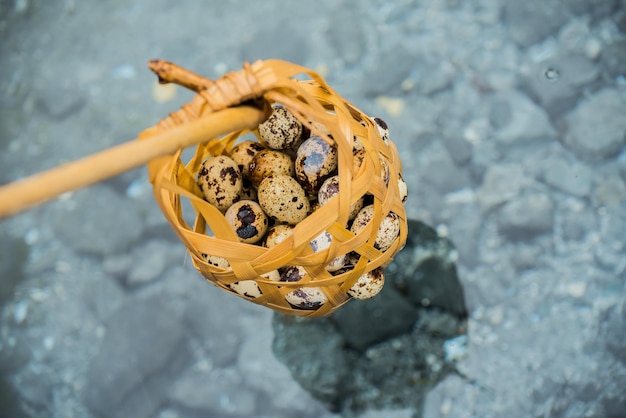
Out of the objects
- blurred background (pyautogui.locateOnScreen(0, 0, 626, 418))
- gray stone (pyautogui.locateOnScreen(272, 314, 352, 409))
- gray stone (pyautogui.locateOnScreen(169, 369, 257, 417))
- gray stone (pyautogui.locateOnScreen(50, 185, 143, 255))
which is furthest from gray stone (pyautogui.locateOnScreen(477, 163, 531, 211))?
gray stone (pyautogui.locateOnScreen(50, 185, 143, 255))

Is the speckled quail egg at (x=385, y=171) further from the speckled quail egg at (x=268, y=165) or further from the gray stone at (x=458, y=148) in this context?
the gray stone at (x=458, y=148)

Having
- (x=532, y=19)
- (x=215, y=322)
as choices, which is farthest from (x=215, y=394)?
(x=532, y=19)

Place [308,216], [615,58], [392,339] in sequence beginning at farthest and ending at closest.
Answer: [615,58] < [392,339] < [308,216]

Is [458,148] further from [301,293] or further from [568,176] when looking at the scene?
[301,293]

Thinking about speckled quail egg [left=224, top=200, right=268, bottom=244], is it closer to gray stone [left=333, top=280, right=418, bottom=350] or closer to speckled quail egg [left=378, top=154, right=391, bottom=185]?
speckled quail egg [left=378, top=154, right=391, bottom=185]

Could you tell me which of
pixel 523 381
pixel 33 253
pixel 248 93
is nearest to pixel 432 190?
pixel 523 381

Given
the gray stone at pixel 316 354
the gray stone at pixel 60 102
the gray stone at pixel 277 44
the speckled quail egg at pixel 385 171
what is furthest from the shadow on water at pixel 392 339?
the gray stone at pixel 60 102

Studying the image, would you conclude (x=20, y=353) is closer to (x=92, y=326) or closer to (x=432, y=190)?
(x=92, y=326)
